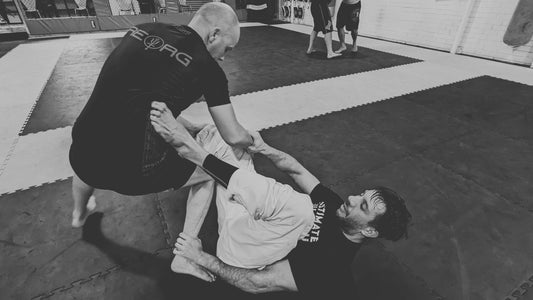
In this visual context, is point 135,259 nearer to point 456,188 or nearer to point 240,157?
point 240,157

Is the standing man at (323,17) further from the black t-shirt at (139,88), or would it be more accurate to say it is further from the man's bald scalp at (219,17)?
the black t-shirt at (139,88)

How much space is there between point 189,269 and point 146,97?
1073 millimetres

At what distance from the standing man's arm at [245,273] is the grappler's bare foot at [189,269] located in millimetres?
42

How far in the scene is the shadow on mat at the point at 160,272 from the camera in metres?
1.77

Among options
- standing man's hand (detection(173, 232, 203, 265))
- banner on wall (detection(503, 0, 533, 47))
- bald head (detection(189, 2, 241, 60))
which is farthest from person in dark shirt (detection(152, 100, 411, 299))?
banner on wall (detection(503, 0, 533, 47))

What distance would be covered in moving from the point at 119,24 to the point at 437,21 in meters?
10.7

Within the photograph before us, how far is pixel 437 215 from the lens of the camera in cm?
240

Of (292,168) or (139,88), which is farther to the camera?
(292,168)

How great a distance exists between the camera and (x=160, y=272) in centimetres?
191

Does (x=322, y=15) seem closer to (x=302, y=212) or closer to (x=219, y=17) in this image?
(x=219, y=17)

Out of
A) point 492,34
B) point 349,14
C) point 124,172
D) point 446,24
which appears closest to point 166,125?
point 124,172

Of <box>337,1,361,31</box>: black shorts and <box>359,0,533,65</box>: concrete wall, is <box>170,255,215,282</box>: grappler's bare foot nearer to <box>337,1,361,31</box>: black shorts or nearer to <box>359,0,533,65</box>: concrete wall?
<box>337,1,361,31</box>: black shorts

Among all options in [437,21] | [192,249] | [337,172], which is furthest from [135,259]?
[437,21]

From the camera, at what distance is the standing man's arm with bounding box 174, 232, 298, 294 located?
1.56 meters
